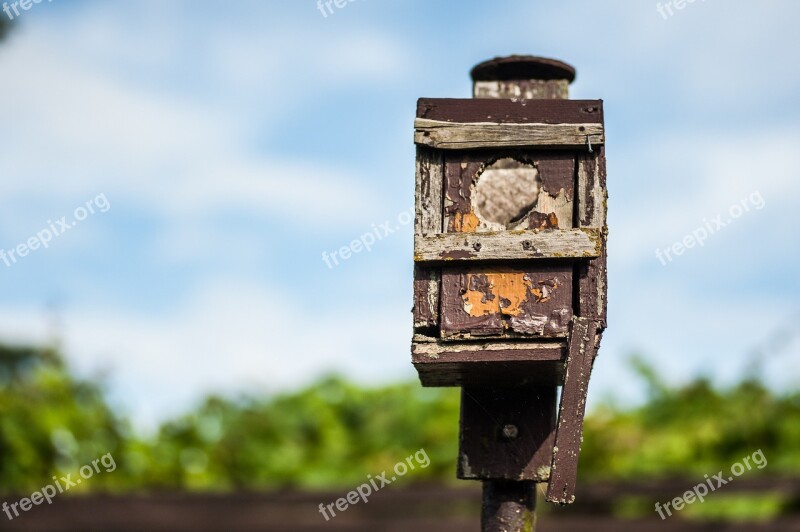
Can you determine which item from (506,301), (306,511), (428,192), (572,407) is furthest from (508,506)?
(306,511)

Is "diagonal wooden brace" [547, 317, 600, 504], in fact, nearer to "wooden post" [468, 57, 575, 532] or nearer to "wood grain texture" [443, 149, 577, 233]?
"wooden post" [468, 57, 575, 532]

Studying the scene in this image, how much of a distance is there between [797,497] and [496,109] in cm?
770

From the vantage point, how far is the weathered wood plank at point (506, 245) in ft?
8.35

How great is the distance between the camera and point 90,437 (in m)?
10.4

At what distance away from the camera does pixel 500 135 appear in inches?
104

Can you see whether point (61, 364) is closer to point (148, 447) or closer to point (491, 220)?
point (148, 447)

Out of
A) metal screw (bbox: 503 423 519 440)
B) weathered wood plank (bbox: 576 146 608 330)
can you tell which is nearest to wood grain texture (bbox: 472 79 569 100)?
weathered wood plank (bbox: 576 146 608 330)

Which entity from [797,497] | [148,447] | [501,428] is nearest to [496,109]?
[501,428]

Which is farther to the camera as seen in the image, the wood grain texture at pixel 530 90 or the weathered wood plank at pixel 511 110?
the wood grain texture at pixel 530 90

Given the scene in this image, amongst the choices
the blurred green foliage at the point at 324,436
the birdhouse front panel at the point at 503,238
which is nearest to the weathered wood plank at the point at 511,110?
the birdhouse front panel at the point at 503,238

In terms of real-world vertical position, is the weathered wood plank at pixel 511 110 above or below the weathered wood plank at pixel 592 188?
above

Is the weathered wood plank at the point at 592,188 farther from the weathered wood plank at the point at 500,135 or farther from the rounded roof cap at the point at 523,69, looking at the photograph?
the rounded roof cap at the point at 523,69

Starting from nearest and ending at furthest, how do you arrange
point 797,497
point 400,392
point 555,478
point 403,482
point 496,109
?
point 555,478 → point 496,109 → point 797,497 → point 403,482 → point 400,392

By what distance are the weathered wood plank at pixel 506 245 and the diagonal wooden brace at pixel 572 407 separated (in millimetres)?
228
